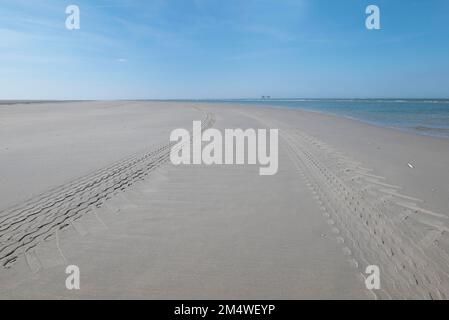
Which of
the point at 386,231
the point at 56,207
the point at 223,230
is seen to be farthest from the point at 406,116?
the point at 56,207

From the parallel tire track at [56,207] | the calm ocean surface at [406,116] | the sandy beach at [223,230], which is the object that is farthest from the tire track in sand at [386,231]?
the calm ocean surface at [406,116]

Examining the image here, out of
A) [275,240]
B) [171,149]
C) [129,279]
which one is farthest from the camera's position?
[171,149]

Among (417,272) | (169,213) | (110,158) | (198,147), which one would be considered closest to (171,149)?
(198,147)

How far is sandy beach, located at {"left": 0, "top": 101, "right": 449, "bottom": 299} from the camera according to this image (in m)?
2.95

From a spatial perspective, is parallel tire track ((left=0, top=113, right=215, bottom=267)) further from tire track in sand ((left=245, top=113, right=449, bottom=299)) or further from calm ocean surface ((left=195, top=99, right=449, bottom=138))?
calm ocean surface ((left=195, top=99, right=449, bottom=138))

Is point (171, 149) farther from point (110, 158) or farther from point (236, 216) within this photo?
point (236, 216)

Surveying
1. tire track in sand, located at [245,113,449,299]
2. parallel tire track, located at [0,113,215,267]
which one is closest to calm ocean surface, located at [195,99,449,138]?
tire track in sand, located at [245,113,449,299]

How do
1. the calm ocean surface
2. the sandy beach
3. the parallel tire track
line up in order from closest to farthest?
the sandy beach < the parallel tire track < the calm ocean surface

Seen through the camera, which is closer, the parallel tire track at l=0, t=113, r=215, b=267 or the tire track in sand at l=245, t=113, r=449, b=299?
the tire track in sand at l=245, t=113, r=449, b=299

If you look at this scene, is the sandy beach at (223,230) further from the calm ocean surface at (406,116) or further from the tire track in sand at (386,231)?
the calm ocean surface at (406,116)

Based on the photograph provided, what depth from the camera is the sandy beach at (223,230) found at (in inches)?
116

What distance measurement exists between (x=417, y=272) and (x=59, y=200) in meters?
5.82

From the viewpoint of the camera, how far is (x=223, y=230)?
13.5 feet

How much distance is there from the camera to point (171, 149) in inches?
397
